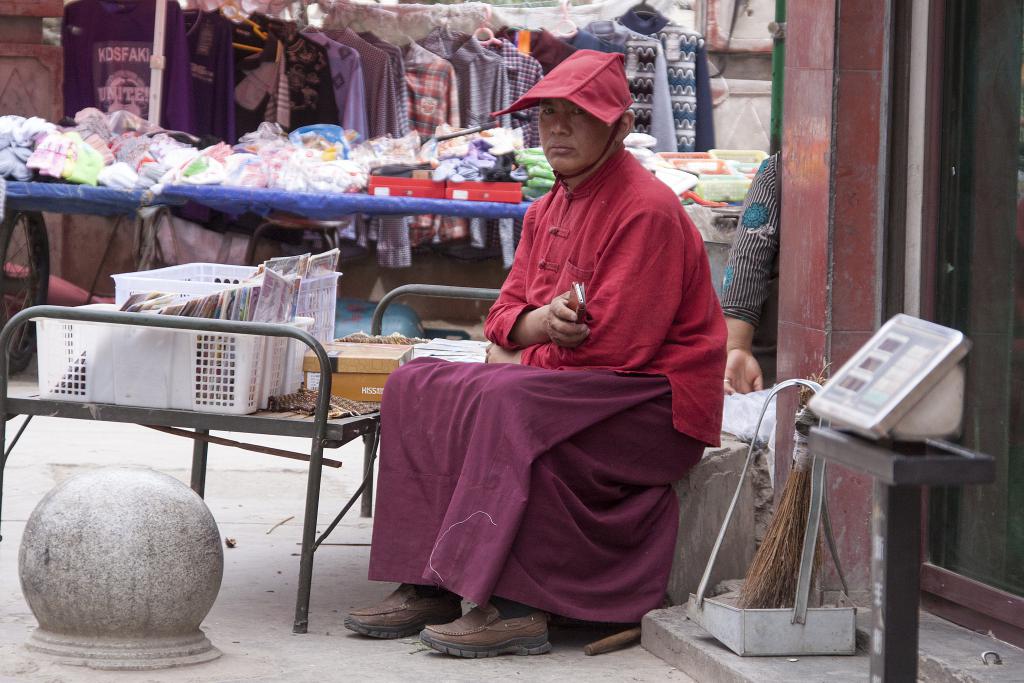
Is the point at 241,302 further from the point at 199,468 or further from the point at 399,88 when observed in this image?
the point at 399,88

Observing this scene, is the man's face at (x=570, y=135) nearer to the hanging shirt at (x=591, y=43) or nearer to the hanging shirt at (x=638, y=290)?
the hanging shirt at (x=638, y=290)

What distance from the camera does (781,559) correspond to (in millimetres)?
3881

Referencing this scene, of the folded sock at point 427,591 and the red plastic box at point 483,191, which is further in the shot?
the red plastic box at point 483,191

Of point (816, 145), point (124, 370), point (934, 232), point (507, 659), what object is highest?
point (816, 145)

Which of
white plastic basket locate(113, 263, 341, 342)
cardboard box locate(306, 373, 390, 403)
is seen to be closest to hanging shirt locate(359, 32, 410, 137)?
white plastic basket locate(113, 263, 341, 342)

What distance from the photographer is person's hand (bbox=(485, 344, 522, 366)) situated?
15.1ft

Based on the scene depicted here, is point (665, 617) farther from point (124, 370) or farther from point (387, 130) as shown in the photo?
point (387, 130)

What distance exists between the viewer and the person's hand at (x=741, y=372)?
17.0 ft

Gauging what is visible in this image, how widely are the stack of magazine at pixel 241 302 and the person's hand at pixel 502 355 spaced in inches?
27.0

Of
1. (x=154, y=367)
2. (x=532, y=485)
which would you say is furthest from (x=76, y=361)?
(x=532, y=485)

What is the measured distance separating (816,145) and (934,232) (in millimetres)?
481

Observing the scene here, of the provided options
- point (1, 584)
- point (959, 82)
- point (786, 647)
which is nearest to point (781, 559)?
point (786, 647)

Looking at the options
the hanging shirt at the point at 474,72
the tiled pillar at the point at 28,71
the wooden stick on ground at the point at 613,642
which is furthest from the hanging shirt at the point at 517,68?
the wooden stick on ground at the point at 613,642

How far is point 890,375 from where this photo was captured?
7.44ft
